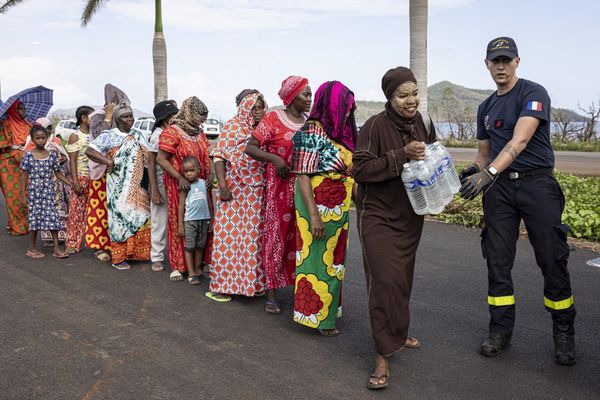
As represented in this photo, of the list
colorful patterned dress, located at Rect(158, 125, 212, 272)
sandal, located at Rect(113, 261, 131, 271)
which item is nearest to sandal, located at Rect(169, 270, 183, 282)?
colorful patterned dress, located at Rect(158, 125, 212, 272)

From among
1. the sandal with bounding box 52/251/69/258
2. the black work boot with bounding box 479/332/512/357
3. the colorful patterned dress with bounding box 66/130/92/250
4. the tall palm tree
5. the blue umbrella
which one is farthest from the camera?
the tall palm tree

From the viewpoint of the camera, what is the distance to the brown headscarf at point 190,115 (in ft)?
21.0

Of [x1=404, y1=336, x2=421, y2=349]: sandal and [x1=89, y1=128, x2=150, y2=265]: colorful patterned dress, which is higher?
[x1=89, y1=128, x2=150, y2=265]: colorful patterned dress

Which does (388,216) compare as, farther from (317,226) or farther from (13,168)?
(13,168)

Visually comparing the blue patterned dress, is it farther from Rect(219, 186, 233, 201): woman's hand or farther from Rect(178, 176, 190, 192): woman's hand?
Rect(219, 186, 233, 201): woman's hand

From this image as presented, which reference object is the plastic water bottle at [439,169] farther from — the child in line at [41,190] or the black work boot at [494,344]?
the child in line at [41,190]

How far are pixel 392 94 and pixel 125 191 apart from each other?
412 cm

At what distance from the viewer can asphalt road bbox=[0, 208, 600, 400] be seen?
12.8 feet

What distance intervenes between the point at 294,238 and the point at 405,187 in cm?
180

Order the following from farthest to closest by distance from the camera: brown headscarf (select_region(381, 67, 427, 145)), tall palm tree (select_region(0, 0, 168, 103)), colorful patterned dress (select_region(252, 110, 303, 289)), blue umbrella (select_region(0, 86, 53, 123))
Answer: tall palm tree (select_region(0, 0, 168, 103)), blue umbrella (select_region(0, 86, 53, 123)), colorful patterned dress (select_region(252, 110, 303, 289)), brown headscarf (select_region(381, 67, 427, 145))

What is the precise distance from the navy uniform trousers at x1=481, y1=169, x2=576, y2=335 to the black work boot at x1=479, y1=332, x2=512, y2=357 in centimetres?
4

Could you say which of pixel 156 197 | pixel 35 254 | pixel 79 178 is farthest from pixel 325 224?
pixel 35 254

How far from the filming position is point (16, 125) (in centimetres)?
888

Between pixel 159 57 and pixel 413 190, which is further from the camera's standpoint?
pixel 159 57
